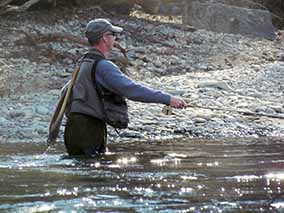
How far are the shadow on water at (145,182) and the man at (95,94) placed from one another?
231mm

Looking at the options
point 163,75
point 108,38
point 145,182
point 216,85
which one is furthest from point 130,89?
point 163,75

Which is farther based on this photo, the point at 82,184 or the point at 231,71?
the point at 231,71

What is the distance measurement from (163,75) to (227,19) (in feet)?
21.9

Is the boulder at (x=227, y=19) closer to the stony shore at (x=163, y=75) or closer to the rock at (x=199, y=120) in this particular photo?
the stony shore at (x=163, y=75)

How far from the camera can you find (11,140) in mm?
9828

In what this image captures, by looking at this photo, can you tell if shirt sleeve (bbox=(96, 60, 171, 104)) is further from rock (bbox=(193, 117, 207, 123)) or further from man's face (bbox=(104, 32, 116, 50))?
rock (bbox=(193, 117, 207, 123))

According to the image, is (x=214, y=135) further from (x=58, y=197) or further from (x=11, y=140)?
(x=58, y=197)

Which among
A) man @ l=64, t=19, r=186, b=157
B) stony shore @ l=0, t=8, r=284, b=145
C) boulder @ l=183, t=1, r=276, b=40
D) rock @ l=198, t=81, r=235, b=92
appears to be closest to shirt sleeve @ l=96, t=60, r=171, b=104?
man @ l=64, t=19, r=186, b=157

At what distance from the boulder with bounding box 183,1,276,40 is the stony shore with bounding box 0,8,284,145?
677 millimetres

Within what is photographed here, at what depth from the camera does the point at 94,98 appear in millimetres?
6484

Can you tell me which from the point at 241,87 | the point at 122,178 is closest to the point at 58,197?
the point at 122,178

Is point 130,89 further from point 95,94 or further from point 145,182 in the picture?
point 145,182

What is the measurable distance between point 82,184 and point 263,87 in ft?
32.8

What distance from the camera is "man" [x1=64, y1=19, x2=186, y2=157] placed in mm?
6266
